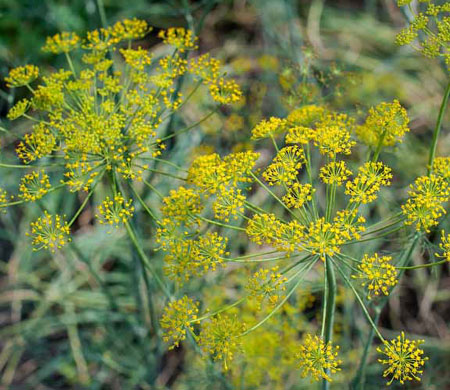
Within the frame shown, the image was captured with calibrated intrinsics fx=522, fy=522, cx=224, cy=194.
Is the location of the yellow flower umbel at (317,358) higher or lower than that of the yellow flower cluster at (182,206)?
lower

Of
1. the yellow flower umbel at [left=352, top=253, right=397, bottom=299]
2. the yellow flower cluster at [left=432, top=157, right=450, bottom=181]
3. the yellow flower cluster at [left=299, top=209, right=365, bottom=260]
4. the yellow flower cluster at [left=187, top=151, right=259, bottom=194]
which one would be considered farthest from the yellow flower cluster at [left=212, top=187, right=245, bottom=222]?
the yellow flower cluster at [left=432, top=157, right=450, bottom=181]

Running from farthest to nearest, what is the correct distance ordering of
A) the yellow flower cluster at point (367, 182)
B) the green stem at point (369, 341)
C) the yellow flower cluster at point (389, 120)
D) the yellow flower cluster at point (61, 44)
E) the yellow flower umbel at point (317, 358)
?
the yellow flower cluster at point (61, 44) → the green stem at point (369, 341) → the yellow flower cluster at point (389, 120) → the yellow flower cluster at point (367, 182) → the yellow flower umbel at point (317, 358)

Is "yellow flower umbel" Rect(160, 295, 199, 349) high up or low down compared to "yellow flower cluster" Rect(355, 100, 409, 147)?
down

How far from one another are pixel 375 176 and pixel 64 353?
3654 mm

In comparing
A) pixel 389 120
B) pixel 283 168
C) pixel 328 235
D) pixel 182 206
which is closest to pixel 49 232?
pixel 182 206

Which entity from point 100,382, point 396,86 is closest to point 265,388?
point 100,382

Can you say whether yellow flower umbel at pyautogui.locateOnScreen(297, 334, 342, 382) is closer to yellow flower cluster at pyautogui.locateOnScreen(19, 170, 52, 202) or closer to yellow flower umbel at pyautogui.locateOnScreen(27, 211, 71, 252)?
yellow flower umbel at pyautogui.locateOnScreen(27, 211, 71, 252)

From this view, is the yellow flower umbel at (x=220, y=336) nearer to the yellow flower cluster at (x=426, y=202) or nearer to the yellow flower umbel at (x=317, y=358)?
the yellow flower umbel at (x=317, y=358)

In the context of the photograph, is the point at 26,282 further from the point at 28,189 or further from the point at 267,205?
the point at 28,189

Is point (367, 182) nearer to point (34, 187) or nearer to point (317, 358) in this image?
point (317, 358)

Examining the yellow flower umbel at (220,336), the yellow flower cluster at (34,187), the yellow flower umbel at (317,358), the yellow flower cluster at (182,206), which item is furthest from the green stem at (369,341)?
the yellow flower cluster at (34,187)

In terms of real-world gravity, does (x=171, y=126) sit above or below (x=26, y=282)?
above

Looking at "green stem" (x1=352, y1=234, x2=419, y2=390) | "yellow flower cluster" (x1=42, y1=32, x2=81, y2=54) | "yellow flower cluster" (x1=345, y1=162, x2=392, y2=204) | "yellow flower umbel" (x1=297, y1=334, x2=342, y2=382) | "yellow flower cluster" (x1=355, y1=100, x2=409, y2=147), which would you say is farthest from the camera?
"yellow flower cluster" (x1=42, y1=32, x2=81, y2=54)

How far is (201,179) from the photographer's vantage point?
6.66 feet
